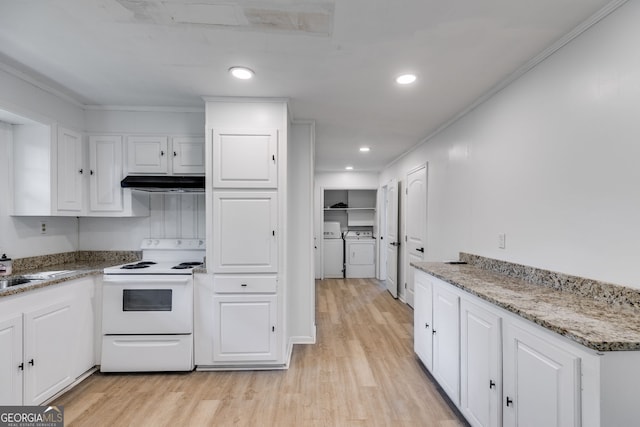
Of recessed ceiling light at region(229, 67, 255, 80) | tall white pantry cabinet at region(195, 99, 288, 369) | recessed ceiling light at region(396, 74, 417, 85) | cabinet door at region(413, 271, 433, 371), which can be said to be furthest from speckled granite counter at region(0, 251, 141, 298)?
recessed ceiling light at region(396, 74, 417, 85)

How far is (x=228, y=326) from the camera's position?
102 inches

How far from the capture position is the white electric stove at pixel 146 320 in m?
2.52

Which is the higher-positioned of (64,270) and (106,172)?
(106,172)

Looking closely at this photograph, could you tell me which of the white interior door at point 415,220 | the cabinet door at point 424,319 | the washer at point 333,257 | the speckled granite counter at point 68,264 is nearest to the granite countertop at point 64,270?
the speckled granite counter at point 68,264

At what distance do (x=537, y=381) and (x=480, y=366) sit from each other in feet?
1.49

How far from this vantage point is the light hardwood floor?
200cm

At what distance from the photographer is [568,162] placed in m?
1.75

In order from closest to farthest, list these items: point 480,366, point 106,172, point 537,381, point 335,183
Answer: point 537,381 < point 480,366 < point 106,172 < point 335,183

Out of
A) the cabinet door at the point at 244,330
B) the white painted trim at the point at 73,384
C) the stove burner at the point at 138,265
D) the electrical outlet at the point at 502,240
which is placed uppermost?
the electrical outlet at the point at 502,240

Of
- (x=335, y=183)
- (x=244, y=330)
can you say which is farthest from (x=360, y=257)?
(x=244, y=330)

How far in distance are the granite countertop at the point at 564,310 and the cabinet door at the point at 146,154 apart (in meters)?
2.72

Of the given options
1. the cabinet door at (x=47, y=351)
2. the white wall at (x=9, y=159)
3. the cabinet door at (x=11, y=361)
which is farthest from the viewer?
the white wall at (x=9, y=159)

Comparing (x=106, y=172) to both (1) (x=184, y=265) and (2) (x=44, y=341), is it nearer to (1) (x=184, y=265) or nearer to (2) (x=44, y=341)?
(1) (x=184, y=265)

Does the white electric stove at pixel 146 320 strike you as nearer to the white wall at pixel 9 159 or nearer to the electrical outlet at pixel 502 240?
the white wall at pixel 9 159
